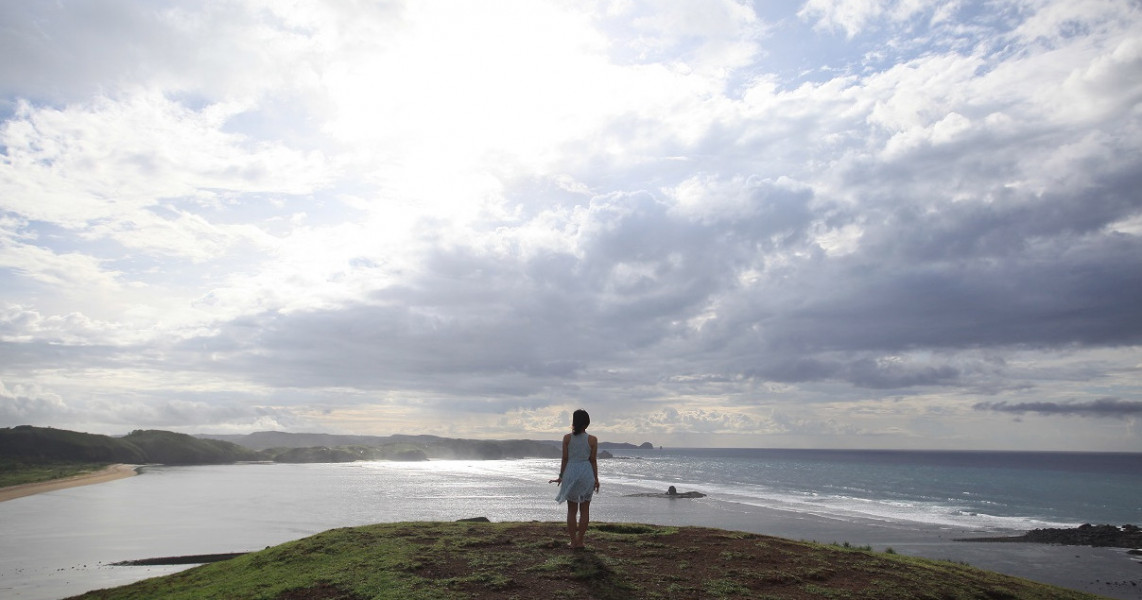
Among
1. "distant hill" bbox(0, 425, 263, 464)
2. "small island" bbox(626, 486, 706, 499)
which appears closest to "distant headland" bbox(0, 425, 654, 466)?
"distant hill" bbox(0, 425, 263, 464)

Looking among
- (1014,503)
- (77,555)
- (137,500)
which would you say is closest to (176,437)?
(137,500)

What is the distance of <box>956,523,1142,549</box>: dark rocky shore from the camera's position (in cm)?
3634

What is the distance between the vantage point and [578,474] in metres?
11.0

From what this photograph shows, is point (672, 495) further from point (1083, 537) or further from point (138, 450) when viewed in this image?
point (138, 450)

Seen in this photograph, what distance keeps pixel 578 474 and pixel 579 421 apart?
34.7 inches

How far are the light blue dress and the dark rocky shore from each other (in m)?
34.7

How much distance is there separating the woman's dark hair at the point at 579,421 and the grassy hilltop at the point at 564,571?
2.14 m

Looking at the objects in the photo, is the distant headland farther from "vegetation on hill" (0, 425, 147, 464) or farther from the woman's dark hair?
the woman's dark hair

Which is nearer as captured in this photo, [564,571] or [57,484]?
[564,571]

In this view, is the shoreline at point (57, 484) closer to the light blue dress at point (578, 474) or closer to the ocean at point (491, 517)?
the ocean at point (491, 517)

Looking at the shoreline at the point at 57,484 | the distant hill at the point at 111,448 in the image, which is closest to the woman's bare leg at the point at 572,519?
the shoreline at the point at 57,484

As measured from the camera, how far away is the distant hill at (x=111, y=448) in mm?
97669

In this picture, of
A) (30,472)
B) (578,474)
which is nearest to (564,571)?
(578,474)

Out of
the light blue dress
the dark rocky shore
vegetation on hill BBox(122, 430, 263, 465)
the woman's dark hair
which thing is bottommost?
vegetation on hill BBox(122, 430, 263, 465)
